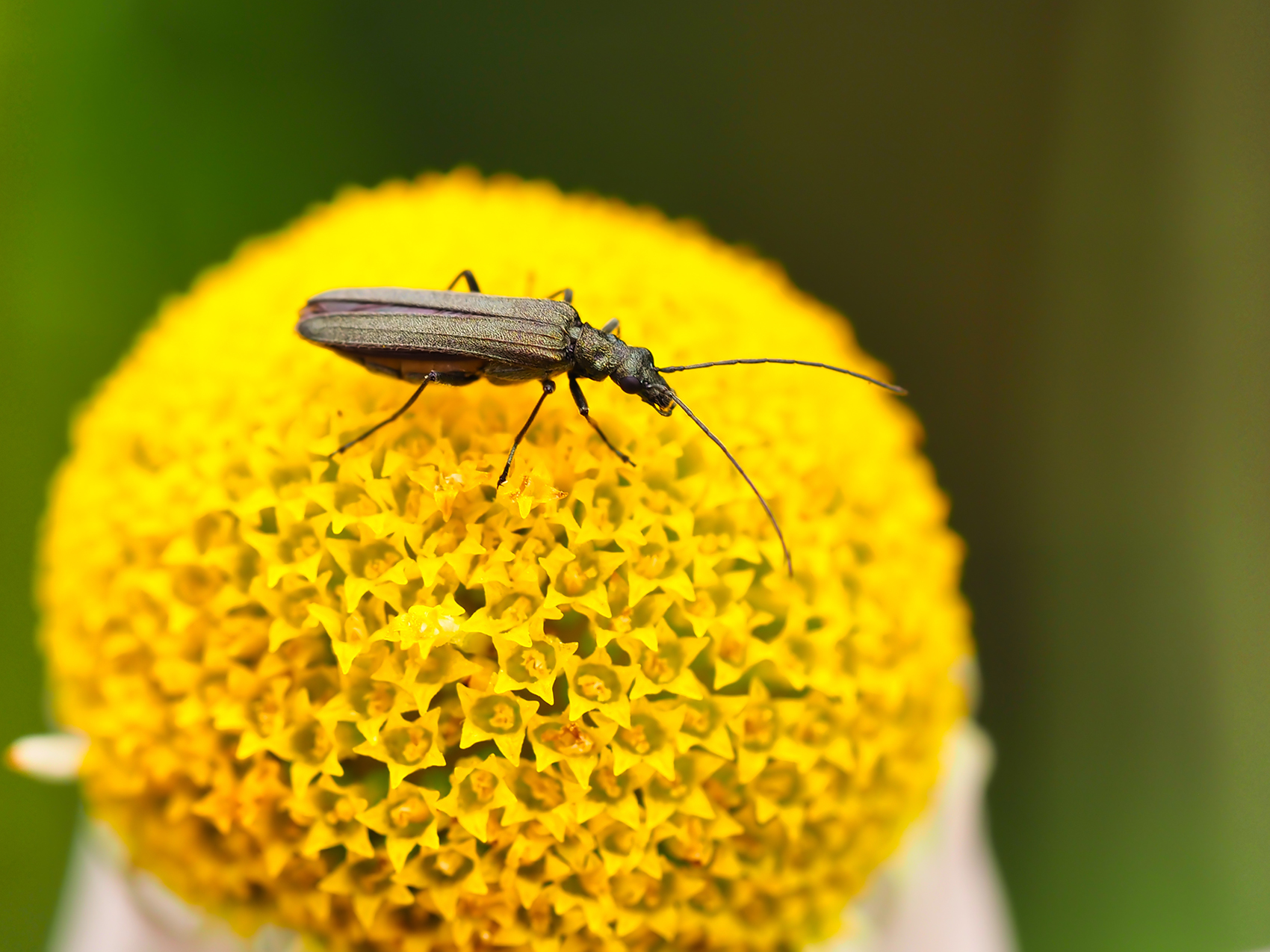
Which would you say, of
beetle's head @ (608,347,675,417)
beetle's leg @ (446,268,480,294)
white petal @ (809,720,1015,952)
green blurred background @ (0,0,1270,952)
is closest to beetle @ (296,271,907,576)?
beetle's head @ (608,347,675,417)

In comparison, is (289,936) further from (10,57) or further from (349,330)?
(10,57)

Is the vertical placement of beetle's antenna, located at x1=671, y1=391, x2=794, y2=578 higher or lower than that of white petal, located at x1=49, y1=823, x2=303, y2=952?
higher

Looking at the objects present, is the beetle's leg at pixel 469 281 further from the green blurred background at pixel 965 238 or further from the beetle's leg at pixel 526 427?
the green blurred background at pixel 965 238

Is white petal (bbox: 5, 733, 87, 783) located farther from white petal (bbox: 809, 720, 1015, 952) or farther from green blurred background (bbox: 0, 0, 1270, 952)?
white petal (bbox: 809, 720, 1015, 952)

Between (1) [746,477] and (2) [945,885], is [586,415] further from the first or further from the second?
(2) [945,885]

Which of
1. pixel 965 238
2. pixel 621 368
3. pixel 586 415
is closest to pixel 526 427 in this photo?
pixel 586 415

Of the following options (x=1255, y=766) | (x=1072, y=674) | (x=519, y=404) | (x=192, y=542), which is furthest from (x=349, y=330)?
(x=1255, y=766)
